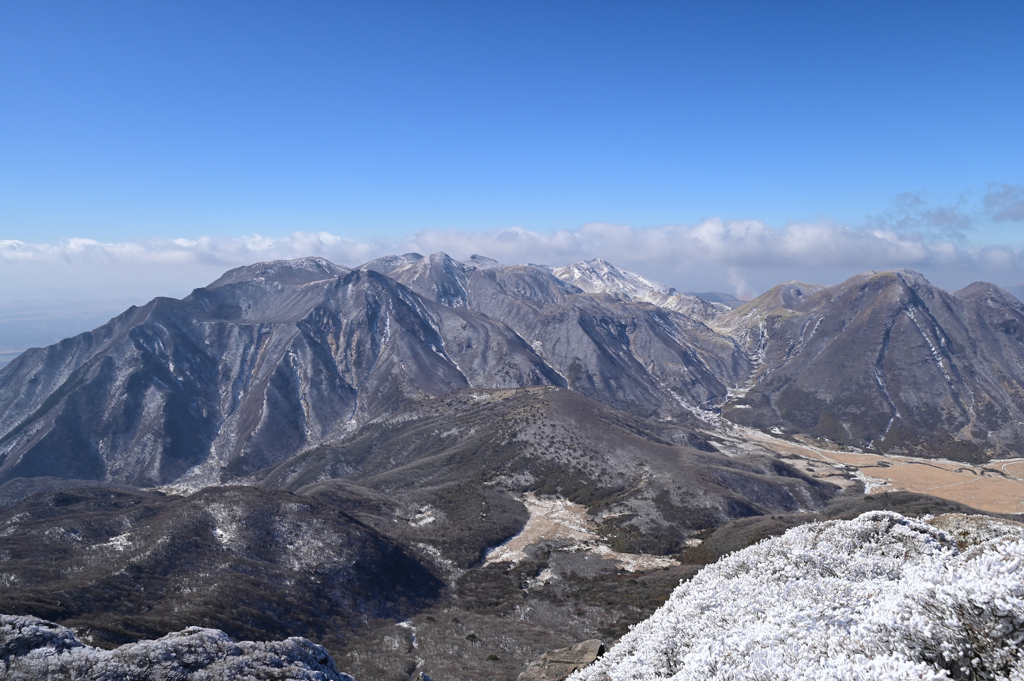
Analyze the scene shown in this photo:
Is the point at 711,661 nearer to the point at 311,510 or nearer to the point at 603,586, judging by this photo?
the point at 603,586

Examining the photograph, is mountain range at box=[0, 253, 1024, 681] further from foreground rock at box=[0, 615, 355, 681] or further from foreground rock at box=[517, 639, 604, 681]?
foreground rock at box=[517, 639, 604, 681]

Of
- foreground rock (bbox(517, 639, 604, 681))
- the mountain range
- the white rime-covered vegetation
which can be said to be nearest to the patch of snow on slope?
the mountain range

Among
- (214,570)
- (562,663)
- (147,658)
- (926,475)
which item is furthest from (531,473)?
(926,475)

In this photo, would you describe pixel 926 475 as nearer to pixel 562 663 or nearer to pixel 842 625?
pixel 562 663

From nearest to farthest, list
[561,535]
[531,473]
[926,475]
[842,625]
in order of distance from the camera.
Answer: [842,625] → [561,535] → [531,473] → [926,475]

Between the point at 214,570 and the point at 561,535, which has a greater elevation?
the point at 214,570
